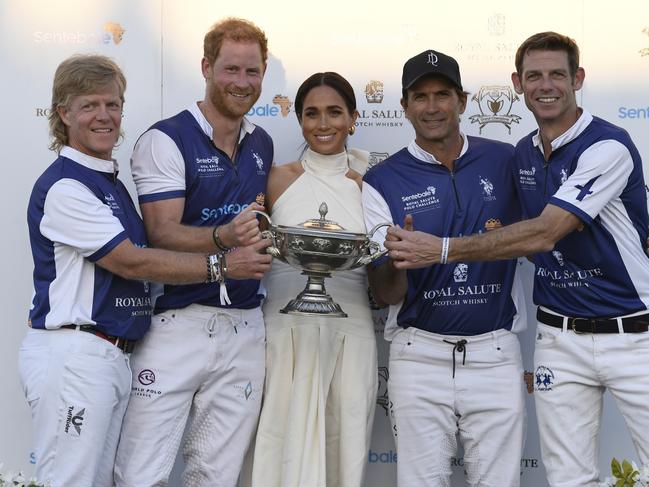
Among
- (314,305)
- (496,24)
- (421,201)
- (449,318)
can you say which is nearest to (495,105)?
(496,24)

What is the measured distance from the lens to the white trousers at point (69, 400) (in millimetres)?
3531

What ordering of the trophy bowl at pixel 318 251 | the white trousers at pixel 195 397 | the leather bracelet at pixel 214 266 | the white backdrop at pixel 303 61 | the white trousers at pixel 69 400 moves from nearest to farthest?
1. the white trousers at pixel 69 400
2. the trophy bowl at pixel 318 251
3. the leather bracelet at pixel 214 266
4. the white trousers at pixel 195 397
5. the white backdrop at pixel 303 61

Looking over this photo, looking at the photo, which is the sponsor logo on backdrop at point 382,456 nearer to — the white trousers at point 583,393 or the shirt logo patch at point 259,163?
the white trousers at point 583,393

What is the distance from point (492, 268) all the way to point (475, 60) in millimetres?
1224

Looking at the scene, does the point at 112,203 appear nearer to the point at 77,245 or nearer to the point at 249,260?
the point at 77,245

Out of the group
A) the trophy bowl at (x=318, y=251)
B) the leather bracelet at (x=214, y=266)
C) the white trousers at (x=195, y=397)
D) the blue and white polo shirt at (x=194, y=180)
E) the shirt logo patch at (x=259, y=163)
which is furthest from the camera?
the shirt logo patch at (x=259, y=163)

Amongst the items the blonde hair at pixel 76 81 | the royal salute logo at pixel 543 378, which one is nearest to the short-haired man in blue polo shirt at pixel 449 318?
the royal salute logo at pixel 543 378

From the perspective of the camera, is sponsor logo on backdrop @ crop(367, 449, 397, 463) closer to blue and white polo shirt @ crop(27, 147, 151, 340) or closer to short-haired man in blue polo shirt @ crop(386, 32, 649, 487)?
short-haired man in blue polo shirt @ crop(386, 32, 649, 487)

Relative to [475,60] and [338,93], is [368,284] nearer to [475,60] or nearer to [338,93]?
[338,93]

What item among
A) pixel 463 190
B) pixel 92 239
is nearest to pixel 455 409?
pixel 463 190

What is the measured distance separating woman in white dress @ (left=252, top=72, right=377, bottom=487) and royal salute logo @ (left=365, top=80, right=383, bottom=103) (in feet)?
1.38

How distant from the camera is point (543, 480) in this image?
4801 millimetres

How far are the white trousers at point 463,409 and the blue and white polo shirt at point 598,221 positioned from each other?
1.22ft

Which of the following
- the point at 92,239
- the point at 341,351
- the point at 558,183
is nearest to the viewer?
the point at 92,239
